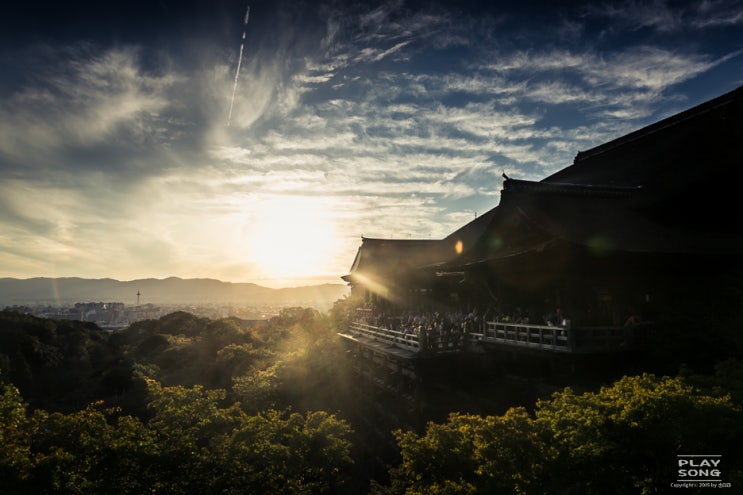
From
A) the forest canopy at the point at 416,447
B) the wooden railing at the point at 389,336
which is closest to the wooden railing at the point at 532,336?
the forest canopy at the point at 416,447

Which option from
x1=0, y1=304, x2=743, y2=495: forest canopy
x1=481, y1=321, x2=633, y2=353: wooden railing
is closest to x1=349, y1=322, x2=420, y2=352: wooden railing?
x1=0, y1=304, x2=743, y2=495: forest canopy

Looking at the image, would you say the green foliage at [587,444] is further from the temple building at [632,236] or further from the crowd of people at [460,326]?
the crowd of people at [460,326]

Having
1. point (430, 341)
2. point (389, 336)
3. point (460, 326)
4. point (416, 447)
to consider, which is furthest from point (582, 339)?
point (389, 336)

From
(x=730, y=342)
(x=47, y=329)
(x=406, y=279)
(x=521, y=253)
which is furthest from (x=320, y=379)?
(x=47, y=329)

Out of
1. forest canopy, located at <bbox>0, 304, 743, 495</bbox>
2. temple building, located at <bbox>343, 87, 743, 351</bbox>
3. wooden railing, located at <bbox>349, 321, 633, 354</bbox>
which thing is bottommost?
forest canopy, located at <bbox>0, 304, 743, 495</bbox>

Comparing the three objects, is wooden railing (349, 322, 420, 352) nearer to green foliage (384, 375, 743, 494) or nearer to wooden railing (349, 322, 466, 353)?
wooden railing (349, 322, 466, 353)

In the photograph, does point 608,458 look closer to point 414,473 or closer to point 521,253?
point 414,473

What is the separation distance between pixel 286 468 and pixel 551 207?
13.8 m

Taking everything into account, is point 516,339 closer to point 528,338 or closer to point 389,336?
point 528,338

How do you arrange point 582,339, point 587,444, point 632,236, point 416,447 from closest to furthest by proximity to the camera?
point 587,444 → point 416,447 → point 582,339 → point 632,236

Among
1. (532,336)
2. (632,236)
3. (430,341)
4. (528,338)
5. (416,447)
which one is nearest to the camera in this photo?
(416,447)

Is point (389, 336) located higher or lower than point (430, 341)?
lower

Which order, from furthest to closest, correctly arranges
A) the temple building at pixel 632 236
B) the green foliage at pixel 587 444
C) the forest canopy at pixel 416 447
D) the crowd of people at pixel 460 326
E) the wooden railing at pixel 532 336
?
the crowd of people at pixel 460 326 < the temple building at pixel 632 236 < the wooden railing at pixel 532 336 < the forest canopy at pixel 416 447 < the green foliage at pixel 587 444

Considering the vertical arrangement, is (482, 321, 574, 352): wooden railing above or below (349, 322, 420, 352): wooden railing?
above
